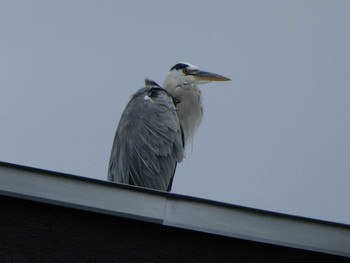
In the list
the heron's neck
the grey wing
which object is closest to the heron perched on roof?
the grey wing

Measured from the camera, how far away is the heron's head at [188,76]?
629 cm

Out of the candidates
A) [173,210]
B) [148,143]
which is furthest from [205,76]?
[173,210]

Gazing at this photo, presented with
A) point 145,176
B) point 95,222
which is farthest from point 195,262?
point 145,176

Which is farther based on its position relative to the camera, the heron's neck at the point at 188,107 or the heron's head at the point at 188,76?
the heron's head at the point at 188,76

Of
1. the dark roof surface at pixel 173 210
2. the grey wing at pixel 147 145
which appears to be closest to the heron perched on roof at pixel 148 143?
the grey wing at pixel 147 145

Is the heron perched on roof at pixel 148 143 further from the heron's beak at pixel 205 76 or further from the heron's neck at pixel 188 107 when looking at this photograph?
the heron's beak at pixel 205 76

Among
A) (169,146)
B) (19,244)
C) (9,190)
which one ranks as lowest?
(19,244)

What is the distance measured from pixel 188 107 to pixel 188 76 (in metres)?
0.43

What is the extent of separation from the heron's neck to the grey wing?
571mm

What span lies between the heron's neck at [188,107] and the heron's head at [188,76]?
0.20ft

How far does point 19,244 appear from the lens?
2.14 metres

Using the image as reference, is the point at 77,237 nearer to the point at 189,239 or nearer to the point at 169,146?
the point at 189,239

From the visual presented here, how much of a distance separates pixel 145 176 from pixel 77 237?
2878 millimetres

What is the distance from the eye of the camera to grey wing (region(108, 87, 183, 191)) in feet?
16.5
